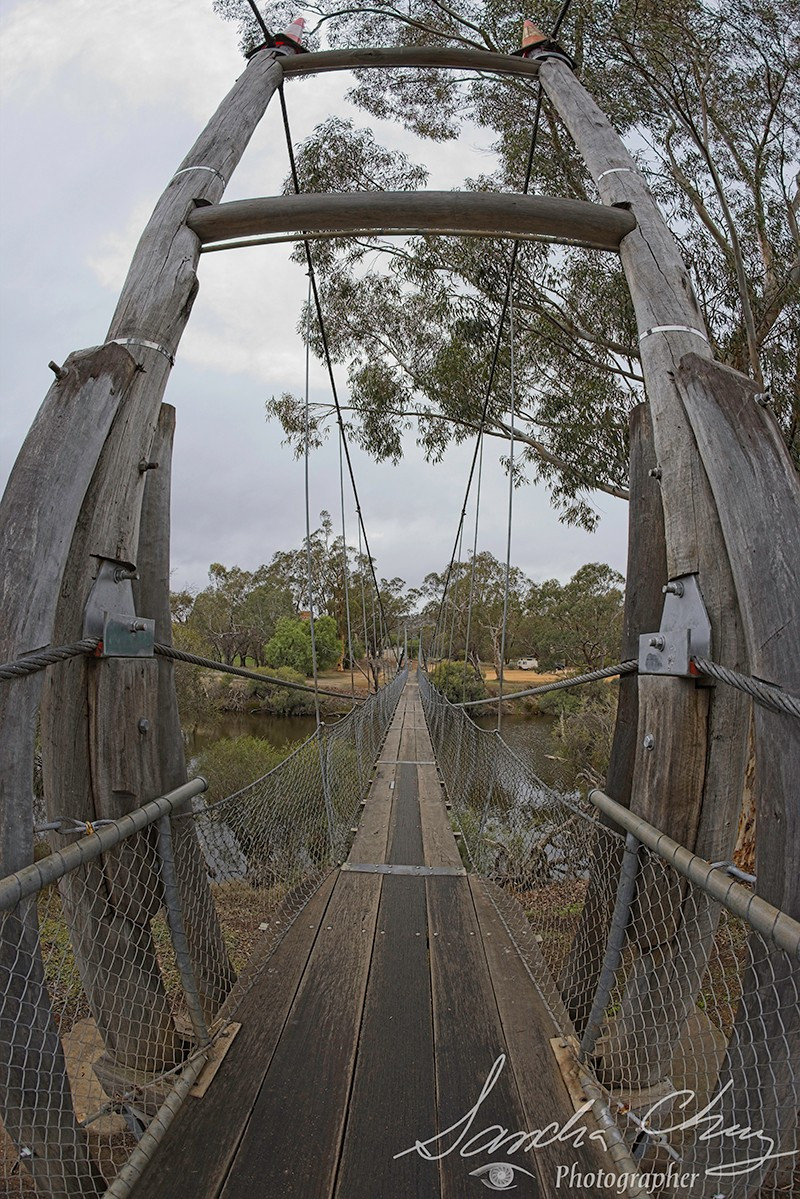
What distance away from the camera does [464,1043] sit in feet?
3.87

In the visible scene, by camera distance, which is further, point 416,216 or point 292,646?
point 292,646

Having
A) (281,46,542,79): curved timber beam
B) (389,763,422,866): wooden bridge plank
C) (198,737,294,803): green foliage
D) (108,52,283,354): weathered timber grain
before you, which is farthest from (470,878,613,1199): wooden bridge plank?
(198,737,294,803): green foliage

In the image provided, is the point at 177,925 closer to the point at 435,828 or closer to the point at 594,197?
the point at 435,828

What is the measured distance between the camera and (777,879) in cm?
81

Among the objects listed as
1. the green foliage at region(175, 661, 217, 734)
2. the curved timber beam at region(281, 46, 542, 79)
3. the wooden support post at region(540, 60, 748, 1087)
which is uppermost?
the curved timber beam at region(281, 46, 542, 79)

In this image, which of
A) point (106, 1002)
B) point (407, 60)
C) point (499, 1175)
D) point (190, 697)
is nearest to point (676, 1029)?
point (499, 1175)

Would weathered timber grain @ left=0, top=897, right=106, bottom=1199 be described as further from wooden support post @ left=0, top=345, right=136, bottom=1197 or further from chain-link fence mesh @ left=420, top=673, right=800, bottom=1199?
chain-link fence mesh @ left=420, top=673, right=800, bottom=1199

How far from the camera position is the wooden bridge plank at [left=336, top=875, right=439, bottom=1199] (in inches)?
34.3

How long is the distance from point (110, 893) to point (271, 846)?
6.89 feet

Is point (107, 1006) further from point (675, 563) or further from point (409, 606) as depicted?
point (409, 606)

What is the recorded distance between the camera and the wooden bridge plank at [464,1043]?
910 millimetres

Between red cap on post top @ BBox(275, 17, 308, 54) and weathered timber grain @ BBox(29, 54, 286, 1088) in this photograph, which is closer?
weathered timber grain @ BBox(29, 54, 286, 1088)

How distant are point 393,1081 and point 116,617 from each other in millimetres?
839

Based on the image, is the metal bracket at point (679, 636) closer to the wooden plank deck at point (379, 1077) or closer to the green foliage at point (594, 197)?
the wooden plank deck at point (379, 1077)
